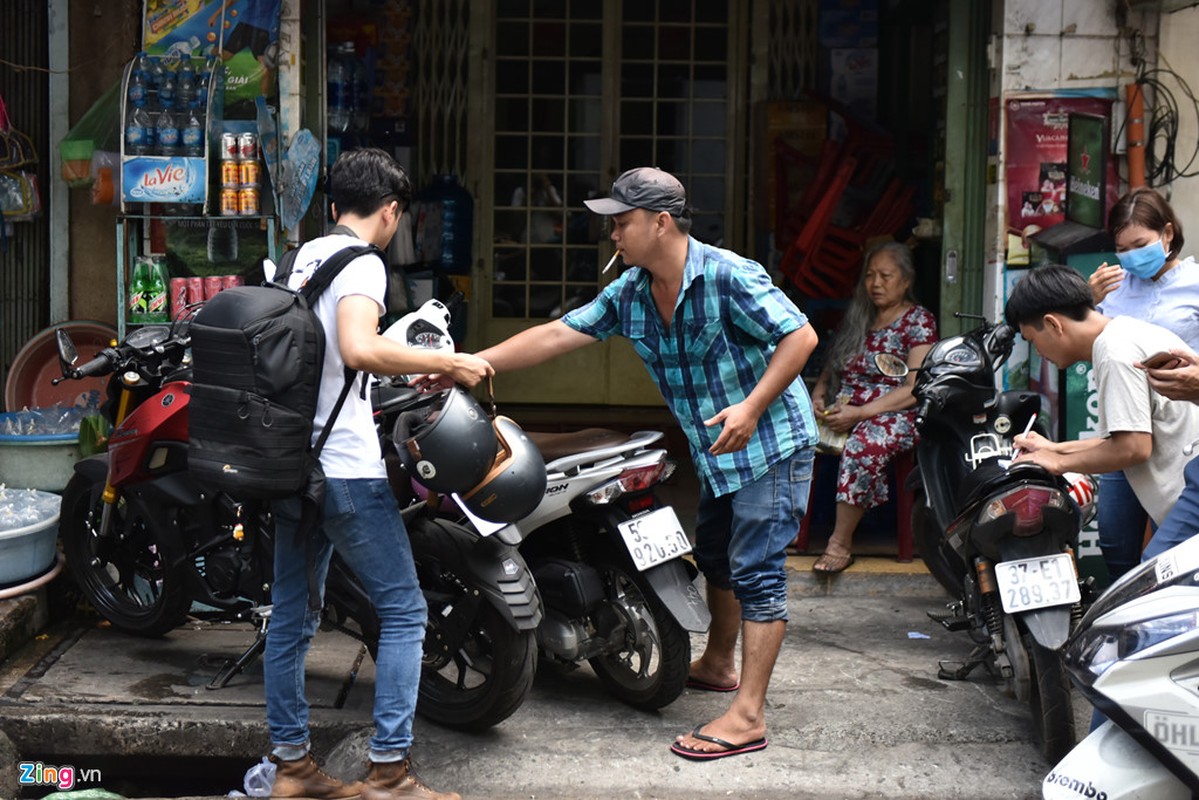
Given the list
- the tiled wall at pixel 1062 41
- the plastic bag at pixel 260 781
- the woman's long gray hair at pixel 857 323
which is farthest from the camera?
the woman's long gray hair at pixel 857 323

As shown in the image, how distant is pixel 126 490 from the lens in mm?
5445

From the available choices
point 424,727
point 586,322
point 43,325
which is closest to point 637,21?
point 43,325

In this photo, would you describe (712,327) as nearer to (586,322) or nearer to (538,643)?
(586,322)

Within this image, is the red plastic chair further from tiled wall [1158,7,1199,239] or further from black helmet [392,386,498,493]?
black helmet [392,386,498,493]

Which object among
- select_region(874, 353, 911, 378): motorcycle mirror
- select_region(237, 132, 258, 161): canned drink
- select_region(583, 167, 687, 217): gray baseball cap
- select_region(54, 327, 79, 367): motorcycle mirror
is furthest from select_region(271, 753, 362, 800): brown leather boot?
select_region(874, 353, 911, 378): motorcycle mirror

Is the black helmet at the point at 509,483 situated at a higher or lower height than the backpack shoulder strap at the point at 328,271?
lower

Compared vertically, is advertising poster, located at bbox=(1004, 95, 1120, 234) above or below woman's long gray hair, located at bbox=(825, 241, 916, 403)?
above

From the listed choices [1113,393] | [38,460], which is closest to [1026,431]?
[1113,393]

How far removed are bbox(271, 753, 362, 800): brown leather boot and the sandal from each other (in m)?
2.79

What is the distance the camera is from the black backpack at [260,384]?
3924 millimetres

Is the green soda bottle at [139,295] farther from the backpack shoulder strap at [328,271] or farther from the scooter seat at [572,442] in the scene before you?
the backpack shoulder strap at [328,271]

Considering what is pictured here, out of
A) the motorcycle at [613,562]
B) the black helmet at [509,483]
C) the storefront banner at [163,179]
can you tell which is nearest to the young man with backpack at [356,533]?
the black helmet at [509,483]

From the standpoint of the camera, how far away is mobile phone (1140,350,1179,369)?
13.3ft

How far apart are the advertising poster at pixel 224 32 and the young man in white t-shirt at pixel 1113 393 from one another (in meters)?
3.28
